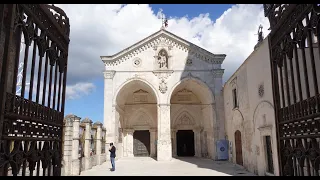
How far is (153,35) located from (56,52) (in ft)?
61.0

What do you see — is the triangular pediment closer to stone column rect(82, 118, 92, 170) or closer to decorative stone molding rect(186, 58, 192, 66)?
decorative stone molding rect(186, 58, 192, 66)

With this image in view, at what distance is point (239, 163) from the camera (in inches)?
678

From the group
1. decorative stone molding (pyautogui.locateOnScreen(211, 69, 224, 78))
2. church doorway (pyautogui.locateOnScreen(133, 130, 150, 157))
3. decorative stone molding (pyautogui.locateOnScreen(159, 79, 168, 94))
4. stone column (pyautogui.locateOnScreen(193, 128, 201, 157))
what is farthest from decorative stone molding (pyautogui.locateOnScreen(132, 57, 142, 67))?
stone column (pyautogui.locateOnScreen(193, 128, 201, 157))

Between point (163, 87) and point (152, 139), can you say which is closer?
point (163, 87)

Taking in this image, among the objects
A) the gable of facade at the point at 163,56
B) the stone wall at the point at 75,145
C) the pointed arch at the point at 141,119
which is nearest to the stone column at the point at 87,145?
the stone wall at the point at 75,145

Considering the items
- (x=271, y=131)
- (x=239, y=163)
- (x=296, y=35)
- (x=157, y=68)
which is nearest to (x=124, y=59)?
(x=157, y=68)

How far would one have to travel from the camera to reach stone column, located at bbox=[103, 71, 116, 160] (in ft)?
70.4

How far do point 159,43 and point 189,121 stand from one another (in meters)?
8.00

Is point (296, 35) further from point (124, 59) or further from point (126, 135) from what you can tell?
point (126, 135)

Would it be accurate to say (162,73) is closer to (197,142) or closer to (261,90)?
(197,142)

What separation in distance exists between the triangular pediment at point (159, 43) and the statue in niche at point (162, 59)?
80 cm

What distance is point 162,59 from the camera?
2338 centimetres

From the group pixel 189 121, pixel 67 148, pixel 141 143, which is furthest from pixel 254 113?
pixel 141 143

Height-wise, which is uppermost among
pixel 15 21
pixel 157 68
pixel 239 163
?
pixel 157 68
